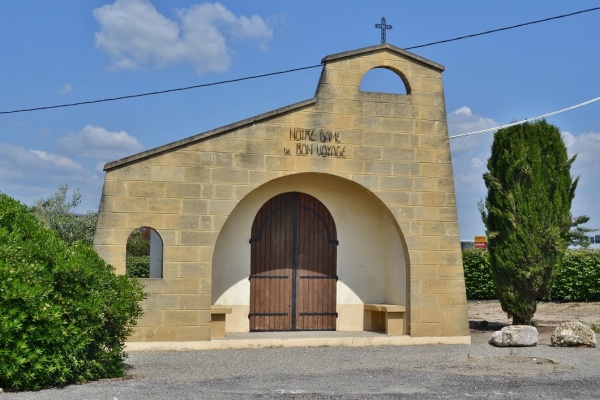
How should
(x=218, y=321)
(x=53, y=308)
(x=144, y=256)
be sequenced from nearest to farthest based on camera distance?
(x=53, y=308)
(x=218, y=321)
(x=144, y=256)

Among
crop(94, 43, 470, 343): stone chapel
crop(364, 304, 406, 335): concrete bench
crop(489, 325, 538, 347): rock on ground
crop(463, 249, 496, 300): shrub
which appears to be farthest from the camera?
crop(463, 249, 496, 300): shrub

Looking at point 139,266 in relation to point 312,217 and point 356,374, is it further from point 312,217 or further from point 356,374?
point 356,374

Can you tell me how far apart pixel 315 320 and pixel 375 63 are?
482cm

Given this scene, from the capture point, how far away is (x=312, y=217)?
15758mm

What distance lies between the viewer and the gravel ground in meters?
9.44

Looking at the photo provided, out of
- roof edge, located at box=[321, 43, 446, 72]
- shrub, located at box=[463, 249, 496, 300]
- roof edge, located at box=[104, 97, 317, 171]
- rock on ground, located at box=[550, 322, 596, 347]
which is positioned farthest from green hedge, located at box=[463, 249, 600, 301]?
roof edge, located at box=[104, 97, 317, 171]

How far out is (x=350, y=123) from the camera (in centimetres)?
1492

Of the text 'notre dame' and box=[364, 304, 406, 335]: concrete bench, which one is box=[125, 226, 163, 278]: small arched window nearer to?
the text 'notre dame'

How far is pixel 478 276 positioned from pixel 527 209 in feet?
34.7

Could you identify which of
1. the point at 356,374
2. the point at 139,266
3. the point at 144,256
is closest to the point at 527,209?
the point at 356,374

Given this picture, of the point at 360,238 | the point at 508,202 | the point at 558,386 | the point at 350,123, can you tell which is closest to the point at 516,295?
the point at 508,202

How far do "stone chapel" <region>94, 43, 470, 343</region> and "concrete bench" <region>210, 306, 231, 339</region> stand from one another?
18mm

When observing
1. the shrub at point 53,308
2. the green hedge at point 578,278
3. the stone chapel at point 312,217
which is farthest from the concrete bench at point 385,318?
the green hedge at point 578,278

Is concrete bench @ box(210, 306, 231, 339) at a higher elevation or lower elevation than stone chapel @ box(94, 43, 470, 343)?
lower
